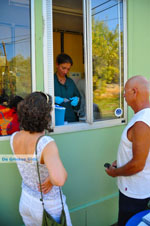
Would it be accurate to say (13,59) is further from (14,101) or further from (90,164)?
(90,164)

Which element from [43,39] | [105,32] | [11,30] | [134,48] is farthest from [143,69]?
[11,30]

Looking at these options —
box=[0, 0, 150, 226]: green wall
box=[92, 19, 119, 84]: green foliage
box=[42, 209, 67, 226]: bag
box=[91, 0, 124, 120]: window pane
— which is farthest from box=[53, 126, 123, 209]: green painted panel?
box=[42, 209, 67, 226]: bag

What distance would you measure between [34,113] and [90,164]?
1575 millimetres

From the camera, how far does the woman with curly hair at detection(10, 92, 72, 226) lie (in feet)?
5.01

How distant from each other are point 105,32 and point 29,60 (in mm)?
1222

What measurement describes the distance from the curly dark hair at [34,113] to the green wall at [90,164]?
768 millimetres

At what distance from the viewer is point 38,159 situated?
158 centimetres

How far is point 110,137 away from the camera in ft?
10.3

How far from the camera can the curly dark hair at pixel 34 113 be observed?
1.60 metres

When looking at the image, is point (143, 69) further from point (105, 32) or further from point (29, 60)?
point (29, 60)

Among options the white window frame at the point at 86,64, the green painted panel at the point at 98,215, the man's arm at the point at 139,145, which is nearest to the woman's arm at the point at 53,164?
the man's arm at the point at 139,145

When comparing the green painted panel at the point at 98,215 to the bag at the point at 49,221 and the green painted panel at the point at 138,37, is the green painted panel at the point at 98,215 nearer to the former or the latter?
the bag at the point at 49,221

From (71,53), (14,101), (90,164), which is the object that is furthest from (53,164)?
(71,53)

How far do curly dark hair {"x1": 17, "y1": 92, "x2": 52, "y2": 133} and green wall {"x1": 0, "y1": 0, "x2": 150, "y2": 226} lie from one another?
77cm
